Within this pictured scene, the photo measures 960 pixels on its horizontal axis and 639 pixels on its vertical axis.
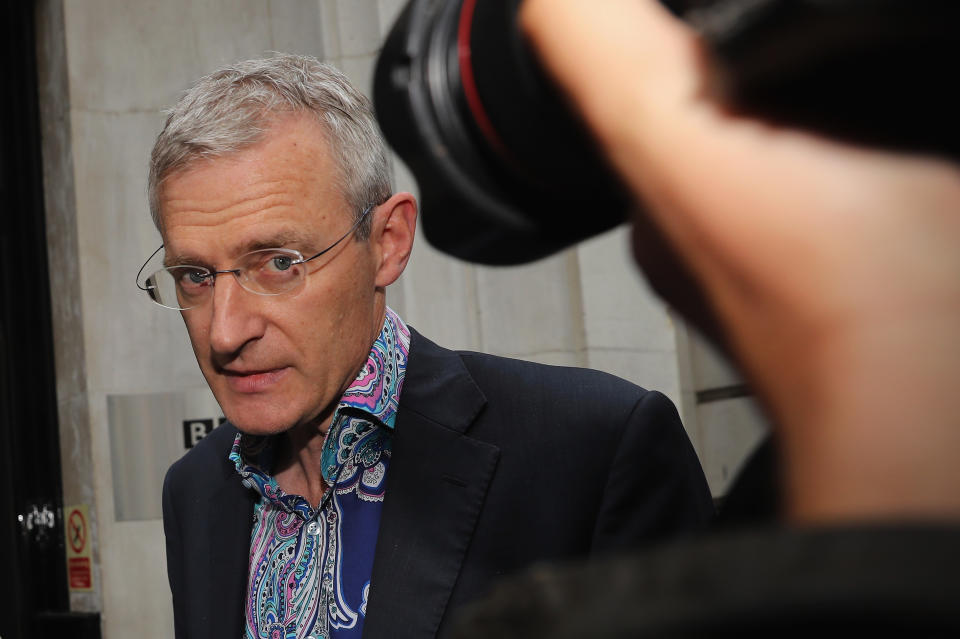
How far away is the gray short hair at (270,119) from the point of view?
219cm

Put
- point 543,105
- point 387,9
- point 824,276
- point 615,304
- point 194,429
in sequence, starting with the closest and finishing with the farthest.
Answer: point 824,276 → point 543,105 → point 615,304 → point 387,9 → point 194,429

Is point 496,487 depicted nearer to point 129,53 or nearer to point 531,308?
point 531,308

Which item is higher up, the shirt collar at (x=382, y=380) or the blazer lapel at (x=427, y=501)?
the shirt collar at (x=382, y=380)

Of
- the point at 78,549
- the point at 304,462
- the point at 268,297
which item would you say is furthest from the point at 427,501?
the point at 78,549

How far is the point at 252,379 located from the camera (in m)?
2.11

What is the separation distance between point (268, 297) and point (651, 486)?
0.86m

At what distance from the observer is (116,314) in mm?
4848

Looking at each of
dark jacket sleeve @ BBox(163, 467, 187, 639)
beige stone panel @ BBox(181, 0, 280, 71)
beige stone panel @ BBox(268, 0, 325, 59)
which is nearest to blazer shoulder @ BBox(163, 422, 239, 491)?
dark jacket sleeve @ BBox(163, 467, 187, 639)

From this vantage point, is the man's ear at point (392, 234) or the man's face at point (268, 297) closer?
the man's face at point (268, 297)

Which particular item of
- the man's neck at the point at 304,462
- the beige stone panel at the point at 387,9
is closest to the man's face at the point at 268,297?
the man's neck at the point at 304,462

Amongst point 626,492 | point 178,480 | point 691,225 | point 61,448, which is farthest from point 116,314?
point 691,225

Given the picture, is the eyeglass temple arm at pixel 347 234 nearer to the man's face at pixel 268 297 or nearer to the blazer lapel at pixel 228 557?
the man's face at pixel 268 297

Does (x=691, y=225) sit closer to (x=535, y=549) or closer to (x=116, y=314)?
(x=535, y=549)

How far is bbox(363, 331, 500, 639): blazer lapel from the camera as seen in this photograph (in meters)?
1.99
